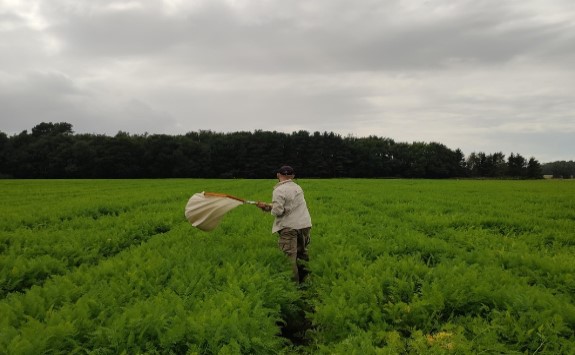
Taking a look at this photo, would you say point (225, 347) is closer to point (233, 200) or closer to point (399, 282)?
point (399, 282)

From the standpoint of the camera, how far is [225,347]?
13.8 ft

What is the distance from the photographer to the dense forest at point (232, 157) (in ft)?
282

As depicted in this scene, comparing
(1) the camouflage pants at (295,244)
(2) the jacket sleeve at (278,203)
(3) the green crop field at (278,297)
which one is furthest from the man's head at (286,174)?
(3) the green crop field at (278,297)

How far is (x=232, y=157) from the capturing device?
10194cm

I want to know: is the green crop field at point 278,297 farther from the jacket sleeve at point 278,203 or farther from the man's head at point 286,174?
the man's head at point 286,174

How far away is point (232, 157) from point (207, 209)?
93.7 meters

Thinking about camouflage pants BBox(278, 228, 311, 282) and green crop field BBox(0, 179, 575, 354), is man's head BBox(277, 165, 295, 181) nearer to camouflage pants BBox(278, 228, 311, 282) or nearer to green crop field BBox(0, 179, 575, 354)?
camouflage pants BBox(278, 228, 311, 282)

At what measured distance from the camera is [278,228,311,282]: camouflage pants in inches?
327

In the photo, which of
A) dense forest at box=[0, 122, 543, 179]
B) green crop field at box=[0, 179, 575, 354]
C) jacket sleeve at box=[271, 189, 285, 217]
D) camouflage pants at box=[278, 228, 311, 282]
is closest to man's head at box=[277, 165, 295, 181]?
jacket sleeve at box=[271, 189, 285, 217]

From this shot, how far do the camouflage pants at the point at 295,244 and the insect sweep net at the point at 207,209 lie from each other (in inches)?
55.2

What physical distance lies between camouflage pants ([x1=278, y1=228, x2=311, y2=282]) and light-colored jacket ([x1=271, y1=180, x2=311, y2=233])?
0.51 feet

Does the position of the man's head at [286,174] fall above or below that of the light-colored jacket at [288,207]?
above

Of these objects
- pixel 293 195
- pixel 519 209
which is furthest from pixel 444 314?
pixel 519 209

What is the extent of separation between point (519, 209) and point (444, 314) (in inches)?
579
